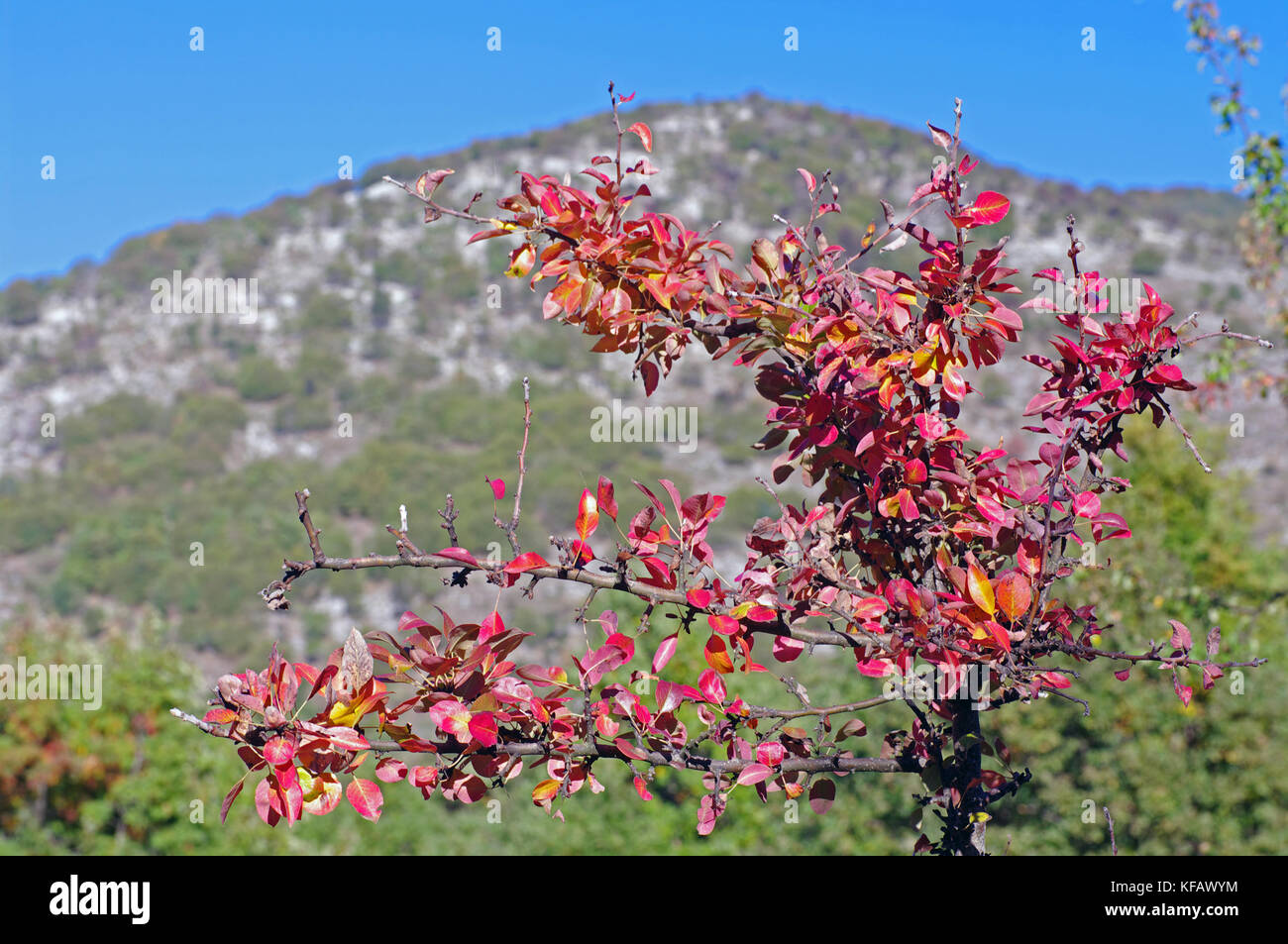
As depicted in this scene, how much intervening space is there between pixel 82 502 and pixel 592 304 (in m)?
64.2

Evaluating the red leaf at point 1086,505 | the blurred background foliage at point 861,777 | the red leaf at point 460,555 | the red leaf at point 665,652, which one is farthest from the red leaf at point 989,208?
the blurred background foliage at point 861,777

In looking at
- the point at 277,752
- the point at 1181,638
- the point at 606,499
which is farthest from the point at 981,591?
the point at 277,752

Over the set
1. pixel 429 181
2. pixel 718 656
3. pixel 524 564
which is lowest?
pixel 718 656

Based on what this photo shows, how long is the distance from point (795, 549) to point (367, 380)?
2432 inches

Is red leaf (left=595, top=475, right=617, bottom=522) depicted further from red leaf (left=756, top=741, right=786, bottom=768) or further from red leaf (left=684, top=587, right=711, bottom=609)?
red leaf (left=756, top=741, right=786, bottom=768)

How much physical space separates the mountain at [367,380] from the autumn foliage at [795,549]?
34871mm

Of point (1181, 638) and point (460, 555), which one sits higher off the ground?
point (460, 555)

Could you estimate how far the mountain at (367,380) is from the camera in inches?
1841

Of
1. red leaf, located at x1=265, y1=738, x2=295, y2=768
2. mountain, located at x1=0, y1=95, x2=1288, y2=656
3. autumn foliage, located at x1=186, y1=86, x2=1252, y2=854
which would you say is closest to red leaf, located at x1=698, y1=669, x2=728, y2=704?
autumn foliage, located at x1=186, y1=86, x2=1252, y2=854

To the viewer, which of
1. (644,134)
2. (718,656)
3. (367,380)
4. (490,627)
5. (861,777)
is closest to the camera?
(490,627)

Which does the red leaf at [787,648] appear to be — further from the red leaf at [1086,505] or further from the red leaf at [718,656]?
the red leaf at [1086,505]

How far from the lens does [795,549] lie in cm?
173

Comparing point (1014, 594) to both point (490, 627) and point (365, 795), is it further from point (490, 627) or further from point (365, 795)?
point (365, 795)

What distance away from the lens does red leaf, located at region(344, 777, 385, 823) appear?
148 centimetres
